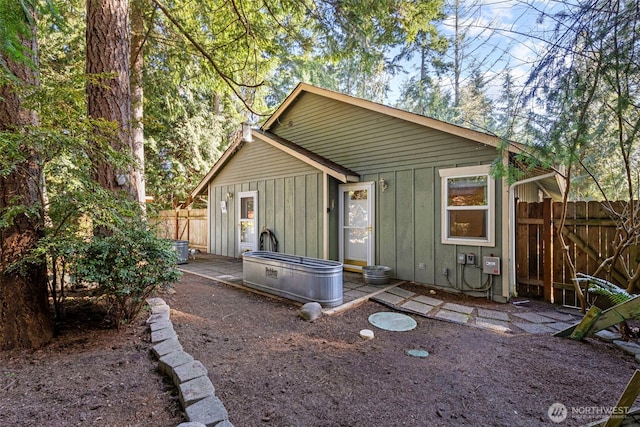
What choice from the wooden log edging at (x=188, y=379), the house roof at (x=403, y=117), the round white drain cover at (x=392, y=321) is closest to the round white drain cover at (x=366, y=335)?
the round white drain cover at (x=392, y=321)

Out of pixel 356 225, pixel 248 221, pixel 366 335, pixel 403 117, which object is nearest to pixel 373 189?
pixel 356 225

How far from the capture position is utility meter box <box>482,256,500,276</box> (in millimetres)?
5061

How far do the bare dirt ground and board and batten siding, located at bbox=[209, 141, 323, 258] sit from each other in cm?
375

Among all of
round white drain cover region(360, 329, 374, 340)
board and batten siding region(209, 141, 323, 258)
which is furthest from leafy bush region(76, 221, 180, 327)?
board and batten siding region(209, 141, 323, 258)

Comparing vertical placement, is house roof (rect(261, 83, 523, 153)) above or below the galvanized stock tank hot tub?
above

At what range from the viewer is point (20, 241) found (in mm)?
2547

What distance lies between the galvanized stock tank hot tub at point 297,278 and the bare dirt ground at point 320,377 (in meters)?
0.79

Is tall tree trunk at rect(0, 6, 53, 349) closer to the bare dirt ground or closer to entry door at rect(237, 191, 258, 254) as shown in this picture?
the bare dirt ground

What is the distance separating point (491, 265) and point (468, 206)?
3.70 feet

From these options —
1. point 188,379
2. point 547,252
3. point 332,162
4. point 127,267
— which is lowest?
point 188,379

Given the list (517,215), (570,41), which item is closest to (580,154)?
(570,41)

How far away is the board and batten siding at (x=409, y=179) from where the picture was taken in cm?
548

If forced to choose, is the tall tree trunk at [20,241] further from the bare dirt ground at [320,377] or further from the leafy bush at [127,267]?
the leafy bush at [127,267]

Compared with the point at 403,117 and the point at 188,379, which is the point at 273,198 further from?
the point at 188,379
